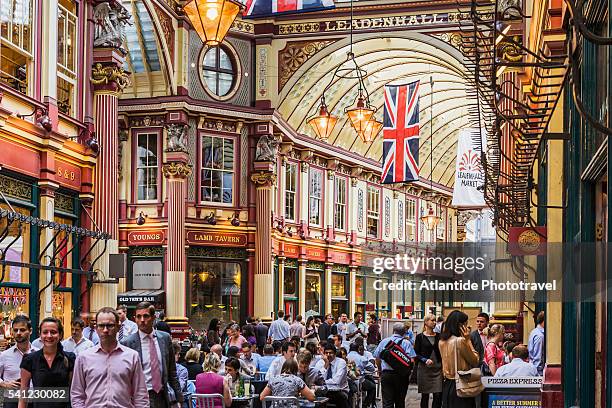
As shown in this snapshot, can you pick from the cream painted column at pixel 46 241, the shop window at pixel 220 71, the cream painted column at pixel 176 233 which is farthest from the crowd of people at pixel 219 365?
the shop window at pixel 220 71

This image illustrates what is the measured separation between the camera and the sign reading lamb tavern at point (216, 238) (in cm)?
3303

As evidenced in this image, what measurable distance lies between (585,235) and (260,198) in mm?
26323

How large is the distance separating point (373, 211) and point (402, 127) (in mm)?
19902

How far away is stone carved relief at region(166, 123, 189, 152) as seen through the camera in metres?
32.3

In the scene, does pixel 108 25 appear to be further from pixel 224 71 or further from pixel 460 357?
pixel 224 71

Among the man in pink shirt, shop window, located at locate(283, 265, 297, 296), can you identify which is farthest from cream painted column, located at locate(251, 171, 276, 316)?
the man in pink shirt

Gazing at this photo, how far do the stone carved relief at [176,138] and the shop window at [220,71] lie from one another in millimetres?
1719

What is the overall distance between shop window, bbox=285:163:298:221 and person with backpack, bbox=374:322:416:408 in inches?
794

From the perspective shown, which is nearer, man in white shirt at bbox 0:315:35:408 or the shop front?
man in white shirt at bbox 0:315:35:408

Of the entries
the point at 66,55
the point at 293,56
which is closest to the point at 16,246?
the point at 66,55

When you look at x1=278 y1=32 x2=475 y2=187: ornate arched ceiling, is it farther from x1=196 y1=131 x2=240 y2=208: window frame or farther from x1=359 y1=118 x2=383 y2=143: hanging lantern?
x1=359 y1=118 x2=383 y2=143: hanging lantern

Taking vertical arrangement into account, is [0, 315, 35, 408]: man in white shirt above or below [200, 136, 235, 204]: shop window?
below

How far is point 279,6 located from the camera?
20.8 meters

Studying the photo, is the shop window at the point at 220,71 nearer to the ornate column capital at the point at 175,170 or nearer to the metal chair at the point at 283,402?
the ornate column capital at the point at 175,170
